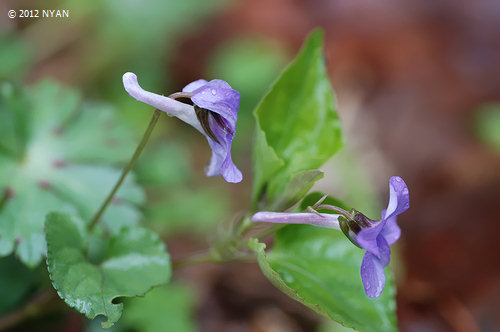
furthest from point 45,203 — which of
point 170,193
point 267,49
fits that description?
point 267,49

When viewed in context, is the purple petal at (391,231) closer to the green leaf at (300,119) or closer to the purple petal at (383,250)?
the purple petal at (383,250)

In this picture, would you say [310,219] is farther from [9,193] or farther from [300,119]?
[9,193]

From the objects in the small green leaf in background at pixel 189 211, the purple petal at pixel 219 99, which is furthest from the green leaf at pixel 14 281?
the purple petal at pixel 219 99

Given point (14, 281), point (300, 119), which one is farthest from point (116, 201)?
point (300, 119)

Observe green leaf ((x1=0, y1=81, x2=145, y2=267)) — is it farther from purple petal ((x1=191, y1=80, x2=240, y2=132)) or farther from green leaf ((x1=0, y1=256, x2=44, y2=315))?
purple petal ((x1=191, y1=80, x2=240, y2=132))

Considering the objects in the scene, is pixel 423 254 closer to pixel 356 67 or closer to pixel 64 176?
pixel 356 67

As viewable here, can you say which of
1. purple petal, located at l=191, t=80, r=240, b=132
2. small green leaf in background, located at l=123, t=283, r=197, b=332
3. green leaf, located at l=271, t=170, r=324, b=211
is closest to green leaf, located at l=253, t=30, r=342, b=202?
green leaf, located at l=271, t=170, r=324, b=211
